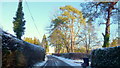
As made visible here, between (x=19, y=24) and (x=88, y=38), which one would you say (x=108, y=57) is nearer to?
(x=88, y=38)

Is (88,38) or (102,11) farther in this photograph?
(88,38)

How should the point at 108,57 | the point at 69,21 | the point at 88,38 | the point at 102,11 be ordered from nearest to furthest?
the point at 108,57 → the point at 102,11 → the point at 69,21 → the point at 88,38

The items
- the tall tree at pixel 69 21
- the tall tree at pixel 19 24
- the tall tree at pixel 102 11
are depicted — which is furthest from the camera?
the tall tree at pixel 19 24

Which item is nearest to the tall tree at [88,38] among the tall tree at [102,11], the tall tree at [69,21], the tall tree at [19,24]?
the tall tree at [69,21]

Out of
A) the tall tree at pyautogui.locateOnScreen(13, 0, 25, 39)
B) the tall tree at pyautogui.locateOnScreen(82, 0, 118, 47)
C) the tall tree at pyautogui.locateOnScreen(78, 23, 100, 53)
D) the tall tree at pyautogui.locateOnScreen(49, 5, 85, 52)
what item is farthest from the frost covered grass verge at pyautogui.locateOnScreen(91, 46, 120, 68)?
the tall tree at pyautogui.locateOnScreen(13, 0, 25, 39)

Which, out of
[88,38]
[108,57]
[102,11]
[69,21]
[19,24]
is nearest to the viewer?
[108,57]

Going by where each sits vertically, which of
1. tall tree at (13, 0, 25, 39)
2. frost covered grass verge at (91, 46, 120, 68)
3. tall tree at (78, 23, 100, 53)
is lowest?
frost covered grass verge at (91, 46, 120, 68)

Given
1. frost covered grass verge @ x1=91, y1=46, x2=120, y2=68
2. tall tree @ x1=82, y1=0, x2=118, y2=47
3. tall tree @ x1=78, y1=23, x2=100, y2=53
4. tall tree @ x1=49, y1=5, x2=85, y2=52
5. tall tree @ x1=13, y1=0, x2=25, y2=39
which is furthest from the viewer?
tall tree @ x1=78, y1=23, x2=100, y2=53

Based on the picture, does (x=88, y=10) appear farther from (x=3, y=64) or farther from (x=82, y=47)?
(x=82, y=47)

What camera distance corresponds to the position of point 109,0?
16.3 m

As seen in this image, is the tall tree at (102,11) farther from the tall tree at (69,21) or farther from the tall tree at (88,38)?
the tall tree at (88,38)

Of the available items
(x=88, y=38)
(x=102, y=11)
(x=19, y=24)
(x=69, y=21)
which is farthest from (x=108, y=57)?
(x=19, y=24)

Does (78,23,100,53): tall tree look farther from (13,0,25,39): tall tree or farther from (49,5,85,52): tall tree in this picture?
(13,0,25,39): tall tree

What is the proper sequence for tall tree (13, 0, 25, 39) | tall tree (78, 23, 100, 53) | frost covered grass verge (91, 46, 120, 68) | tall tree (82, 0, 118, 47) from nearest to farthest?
frost covered grass verge (91, 46, 120, 68) < tall tree (82, 0, 118, 47) < tall tree (13, 0, 25, 39) < tall tree (78, 23, 100, 53)
